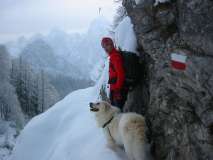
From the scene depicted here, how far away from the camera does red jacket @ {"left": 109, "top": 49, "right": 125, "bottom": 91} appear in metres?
8.48

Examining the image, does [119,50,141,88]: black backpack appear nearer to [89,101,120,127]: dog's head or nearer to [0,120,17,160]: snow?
[89,101,120,127]: dog's head

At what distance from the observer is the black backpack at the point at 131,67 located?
8.64m

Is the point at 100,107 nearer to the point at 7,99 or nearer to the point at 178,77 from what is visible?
the point at 178,77

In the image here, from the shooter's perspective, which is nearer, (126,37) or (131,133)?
(131,133)

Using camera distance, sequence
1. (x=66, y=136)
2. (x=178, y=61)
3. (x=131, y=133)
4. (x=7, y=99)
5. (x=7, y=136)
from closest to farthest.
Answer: (x=178, y=61), (x=131, y=133), (x=66, y=136), (x=7, y=136), (x=7, y=99)

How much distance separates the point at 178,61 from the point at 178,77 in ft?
1.03

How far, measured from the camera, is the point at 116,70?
852 cm

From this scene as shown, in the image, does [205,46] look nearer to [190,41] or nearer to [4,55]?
[190,41]

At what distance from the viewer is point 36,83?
5650 cm

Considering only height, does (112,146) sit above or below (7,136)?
above

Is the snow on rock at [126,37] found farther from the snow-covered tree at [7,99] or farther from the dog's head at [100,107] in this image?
the snow-covered tree at [7,99]

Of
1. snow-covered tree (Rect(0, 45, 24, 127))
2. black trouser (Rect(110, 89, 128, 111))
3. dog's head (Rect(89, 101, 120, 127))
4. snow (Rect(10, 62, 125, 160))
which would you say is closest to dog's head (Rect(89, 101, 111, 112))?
dog's head (Rect(89, 101, 120, 127))

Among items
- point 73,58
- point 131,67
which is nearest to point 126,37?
point 131,67

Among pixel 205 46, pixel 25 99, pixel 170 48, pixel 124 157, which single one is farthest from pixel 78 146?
pixel 25 99
